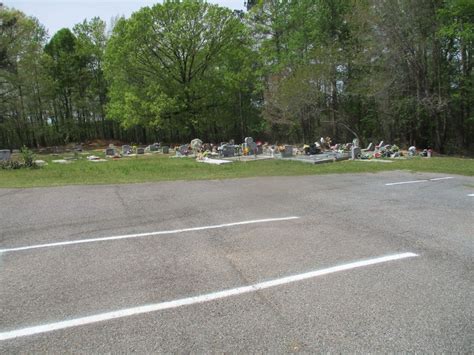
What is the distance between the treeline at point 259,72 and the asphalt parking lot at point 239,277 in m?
17.1

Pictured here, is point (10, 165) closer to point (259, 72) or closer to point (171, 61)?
point (171, 61)

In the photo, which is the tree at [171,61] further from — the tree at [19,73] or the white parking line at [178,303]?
the white parking line at [178,303]

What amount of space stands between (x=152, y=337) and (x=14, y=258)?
2556 mm

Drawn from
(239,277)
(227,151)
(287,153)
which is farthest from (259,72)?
(239,277)

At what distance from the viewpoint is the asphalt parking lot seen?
2.33 m

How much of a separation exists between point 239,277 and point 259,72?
29792 mm

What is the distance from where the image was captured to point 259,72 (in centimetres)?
3097

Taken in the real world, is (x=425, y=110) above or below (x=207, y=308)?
above

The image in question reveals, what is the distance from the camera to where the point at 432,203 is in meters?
6.44

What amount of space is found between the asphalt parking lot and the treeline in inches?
673

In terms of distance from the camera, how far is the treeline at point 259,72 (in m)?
20.6

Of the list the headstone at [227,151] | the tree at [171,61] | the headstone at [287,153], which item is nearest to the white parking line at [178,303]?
the headstone at [287,153]

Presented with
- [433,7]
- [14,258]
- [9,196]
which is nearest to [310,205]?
[14,258]

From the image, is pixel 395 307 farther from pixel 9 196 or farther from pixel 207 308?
pixel 9 196
